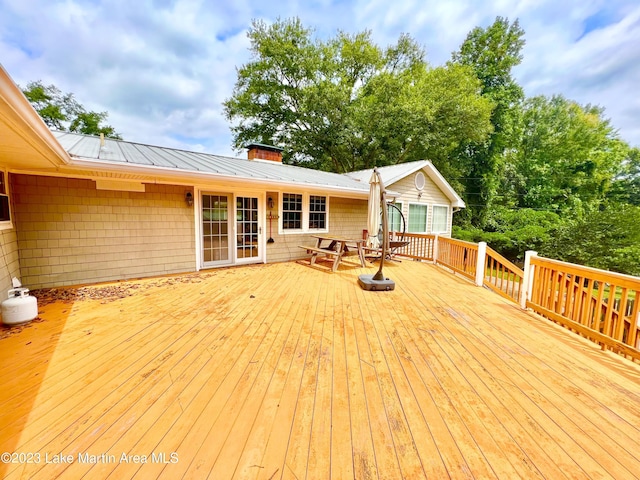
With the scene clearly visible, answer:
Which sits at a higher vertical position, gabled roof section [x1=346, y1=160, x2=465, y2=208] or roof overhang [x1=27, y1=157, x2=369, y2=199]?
gabled roof section [x1=346, y1=160, x2=465, y2=208]

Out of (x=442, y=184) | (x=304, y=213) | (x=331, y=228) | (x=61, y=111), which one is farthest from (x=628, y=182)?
(x=61, y=111)

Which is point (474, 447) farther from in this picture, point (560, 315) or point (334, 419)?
point (560, 315)

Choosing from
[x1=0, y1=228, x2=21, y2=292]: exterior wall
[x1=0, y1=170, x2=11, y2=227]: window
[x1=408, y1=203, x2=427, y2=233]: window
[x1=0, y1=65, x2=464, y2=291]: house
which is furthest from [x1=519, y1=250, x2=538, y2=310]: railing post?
[x1=0, y1=170, x2=11, y2=227]: window

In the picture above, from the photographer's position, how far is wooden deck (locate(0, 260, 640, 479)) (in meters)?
1.42

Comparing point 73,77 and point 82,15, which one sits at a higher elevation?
point 73,77

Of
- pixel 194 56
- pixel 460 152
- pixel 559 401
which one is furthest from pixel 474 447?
pixel 460 152

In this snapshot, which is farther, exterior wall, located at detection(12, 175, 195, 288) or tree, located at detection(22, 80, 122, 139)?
tree, located at detection(22, 80, 122, 139)

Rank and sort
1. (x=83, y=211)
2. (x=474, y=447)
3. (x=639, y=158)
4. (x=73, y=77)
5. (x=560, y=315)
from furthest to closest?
(x=639, y=158) → (x=73, y=77) → (x=83, y=211) → (x=560, y=315) → (x=474, y=447)

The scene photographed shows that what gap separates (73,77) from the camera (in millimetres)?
17156

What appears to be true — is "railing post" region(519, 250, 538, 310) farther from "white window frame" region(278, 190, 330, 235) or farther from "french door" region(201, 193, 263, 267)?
"french door" region(201, 193, 263, 267)

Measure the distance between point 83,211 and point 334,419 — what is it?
520 centimetres

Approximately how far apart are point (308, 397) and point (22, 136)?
316cm

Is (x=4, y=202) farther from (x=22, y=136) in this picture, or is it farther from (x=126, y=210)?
(x=22, y=136)

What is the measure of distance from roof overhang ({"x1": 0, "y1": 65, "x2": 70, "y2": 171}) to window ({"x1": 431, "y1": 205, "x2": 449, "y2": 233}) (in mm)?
10947
